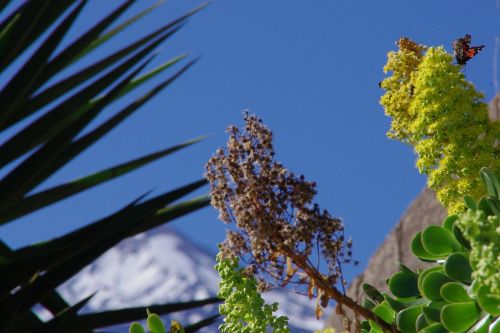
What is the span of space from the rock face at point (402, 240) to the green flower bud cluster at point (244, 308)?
4.95m

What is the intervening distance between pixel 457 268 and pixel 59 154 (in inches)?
102

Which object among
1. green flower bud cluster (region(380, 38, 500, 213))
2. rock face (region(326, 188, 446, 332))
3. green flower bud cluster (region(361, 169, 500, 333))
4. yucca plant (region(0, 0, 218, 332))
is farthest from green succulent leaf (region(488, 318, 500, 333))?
rock face (region(326, 188, 446, 332))

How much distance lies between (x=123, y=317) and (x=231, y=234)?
2.22 meters

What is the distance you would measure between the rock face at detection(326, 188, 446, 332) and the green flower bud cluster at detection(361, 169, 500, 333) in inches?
191

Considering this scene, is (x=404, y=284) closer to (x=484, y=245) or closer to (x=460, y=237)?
(x=460, y=237)

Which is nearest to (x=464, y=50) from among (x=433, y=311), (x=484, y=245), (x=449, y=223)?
(x=449, y=223)

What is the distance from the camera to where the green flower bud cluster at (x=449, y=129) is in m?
1.06

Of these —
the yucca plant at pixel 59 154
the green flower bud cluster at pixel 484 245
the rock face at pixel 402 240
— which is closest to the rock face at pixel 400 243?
the rock face at pixel 402 240

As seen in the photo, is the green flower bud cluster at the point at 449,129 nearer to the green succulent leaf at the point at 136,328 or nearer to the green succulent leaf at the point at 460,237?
the green succulent leaf at the point at 460,237

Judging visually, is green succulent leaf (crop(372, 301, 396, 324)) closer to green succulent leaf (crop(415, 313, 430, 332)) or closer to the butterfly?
green succulent leaf (crop(415, 313, 430, 332))

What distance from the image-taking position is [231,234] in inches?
40.7

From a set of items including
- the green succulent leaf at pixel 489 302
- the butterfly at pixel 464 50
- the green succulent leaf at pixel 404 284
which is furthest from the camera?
the butterfly at pixel 464 50

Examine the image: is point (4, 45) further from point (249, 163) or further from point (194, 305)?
point (249, 163)

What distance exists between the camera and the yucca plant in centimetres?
256
